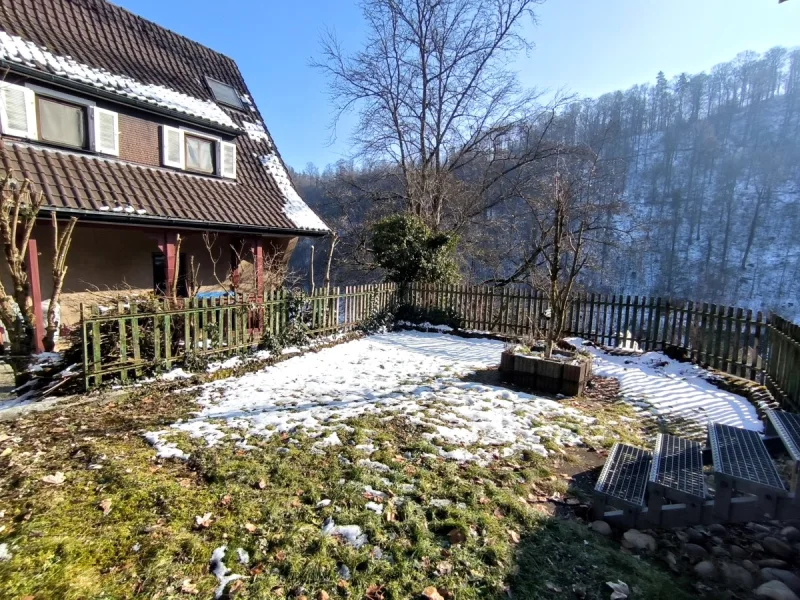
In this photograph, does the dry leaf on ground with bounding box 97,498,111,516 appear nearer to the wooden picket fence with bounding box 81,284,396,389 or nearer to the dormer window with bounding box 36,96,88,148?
the wooden picket fence with bounding box 81,284,396,389

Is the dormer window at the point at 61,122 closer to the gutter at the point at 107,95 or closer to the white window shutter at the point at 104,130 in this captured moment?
the white window shutter at the point at 104,130

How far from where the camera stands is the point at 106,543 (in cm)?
230

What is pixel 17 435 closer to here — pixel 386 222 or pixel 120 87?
pixel 120 87

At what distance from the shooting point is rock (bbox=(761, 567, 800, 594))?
7.46ft

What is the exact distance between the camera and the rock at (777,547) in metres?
2.61

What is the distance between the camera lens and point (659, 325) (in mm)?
8961

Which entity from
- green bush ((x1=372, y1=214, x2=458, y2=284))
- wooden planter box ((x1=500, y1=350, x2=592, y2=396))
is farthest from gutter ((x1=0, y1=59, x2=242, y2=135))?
wooden planter box ((x1=500, y1=350, x2=592, y2=396))

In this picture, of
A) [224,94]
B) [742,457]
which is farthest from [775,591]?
[224,94]

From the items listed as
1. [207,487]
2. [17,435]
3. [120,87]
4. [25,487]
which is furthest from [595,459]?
[120,87]

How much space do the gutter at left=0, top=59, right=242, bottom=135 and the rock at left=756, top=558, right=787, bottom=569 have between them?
11128 mm

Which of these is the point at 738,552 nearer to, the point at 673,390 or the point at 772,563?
the point at 772,563

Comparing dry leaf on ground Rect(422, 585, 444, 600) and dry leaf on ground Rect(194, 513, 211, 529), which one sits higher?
dry leaf on ground Rect(194, 513, 211, 529)

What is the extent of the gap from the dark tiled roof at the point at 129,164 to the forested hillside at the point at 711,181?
17.3m

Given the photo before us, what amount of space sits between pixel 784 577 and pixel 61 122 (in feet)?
37.7
